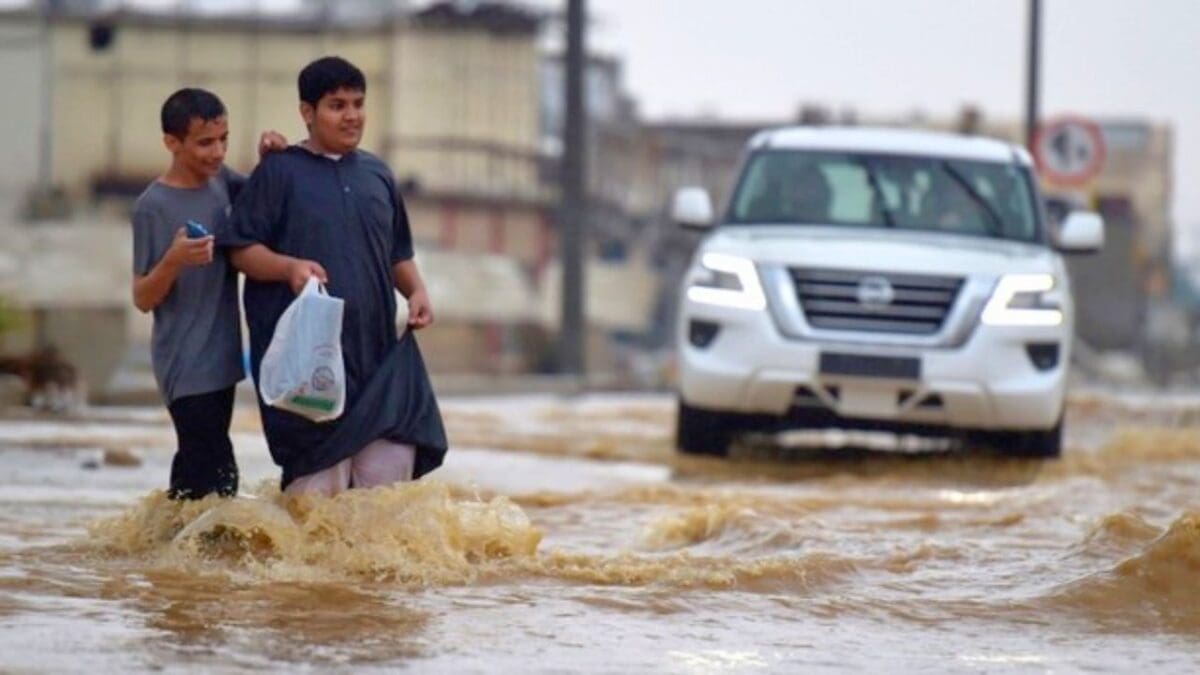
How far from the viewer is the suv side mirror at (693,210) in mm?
16078

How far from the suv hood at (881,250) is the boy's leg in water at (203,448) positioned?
6.59m

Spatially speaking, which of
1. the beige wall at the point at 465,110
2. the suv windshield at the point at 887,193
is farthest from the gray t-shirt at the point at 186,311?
the beige wall at the point at 465,110

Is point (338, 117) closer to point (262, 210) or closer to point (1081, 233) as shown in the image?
point (262, 210)

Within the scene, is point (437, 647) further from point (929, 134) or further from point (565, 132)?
point (565, 132)

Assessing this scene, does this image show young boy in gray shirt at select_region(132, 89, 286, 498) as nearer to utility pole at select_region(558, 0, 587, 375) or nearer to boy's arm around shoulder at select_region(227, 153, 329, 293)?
boy's arm around shoulder at select_region(227, 153, 329, 293)

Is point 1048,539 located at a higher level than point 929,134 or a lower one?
lower

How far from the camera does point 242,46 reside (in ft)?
204

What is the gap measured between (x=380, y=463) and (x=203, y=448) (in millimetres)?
596

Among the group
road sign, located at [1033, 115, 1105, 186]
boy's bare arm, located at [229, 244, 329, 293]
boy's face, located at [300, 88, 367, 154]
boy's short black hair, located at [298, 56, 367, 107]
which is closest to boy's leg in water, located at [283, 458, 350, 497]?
boy's bare arm, located at [229, 244, 329, 293]

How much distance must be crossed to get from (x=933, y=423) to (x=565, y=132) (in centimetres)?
1839

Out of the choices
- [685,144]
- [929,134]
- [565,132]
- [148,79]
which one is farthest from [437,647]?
[685,144]

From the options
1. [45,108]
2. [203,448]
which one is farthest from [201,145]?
[45,108]

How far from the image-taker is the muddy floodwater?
7422 mm

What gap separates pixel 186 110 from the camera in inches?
349
